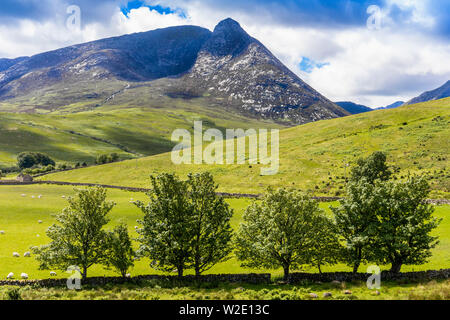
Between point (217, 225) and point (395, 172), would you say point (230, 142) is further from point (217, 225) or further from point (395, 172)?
point (217, 225)

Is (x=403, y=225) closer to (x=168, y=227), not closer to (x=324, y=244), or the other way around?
(x=324, y=244)

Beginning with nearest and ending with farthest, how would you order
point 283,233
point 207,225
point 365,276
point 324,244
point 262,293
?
point 262,293
point 365,276
point 283,233
point 324,244
point 207,225

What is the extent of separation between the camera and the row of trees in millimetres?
33875

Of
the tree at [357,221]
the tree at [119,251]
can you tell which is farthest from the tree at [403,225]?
the tree at [119,251]

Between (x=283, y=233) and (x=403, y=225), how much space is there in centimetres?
1356

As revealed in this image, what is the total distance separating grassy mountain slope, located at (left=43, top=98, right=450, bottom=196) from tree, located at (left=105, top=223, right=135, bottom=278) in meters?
56.6

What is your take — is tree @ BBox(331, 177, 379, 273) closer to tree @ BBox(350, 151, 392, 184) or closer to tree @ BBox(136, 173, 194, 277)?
tree @ BBox(136, 173, 194, 277)

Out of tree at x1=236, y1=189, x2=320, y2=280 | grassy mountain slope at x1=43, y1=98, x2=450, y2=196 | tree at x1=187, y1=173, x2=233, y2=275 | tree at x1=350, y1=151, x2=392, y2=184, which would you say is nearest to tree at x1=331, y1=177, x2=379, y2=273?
tree at x1=236, y1=189, x2=320, y2=280

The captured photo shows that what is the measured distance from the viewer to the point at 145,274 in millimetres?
39906

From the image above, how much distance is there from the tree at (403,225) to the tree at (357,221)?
2.91 feet

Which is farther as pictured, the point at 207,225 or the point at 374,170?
the point at 374,170

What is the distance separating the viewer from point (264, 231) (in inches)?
1465
